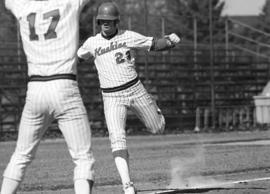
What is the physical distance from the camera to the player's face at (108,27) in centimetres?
954

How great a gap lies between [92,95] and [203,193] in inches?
763

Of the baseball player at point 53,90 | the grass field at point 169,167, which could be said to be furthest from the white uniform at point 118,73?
the baseball player at point 53,90

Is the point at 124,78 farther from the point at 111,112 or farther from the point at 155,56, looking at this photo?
the point at 155,56

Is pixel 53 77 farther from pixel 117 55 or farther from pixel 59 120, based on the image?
pixel 117 55

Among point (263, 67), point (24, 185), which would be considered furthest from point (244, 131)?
point (24, 185)

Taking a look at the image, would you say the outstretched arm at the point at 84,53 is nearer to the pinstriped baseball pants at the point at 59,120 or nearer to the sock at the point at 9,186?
the pinstriped baseball pants at the point at 59,120

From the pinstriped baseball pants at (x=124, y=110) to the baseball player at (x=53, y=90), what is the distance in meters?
2.33

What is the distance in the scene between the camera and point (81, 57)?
10133 mm

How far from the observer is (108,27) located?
9.63m

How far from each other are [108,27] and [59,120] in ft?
8.69

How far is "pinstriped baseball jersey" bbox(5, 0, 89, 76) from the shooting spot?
23.6ft

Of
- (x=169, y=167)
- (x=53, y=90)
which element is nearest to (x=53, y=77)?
(x=53, y=90)

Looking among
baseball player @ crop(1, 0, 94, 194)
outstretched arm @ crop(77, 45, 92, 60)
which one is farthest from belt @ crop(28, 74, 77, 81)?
outstretched arm @ crop(77, 45, 92, 60)

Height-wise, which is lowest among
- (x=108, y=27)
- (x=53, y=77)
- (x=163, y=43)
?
(x=53, y=77)
